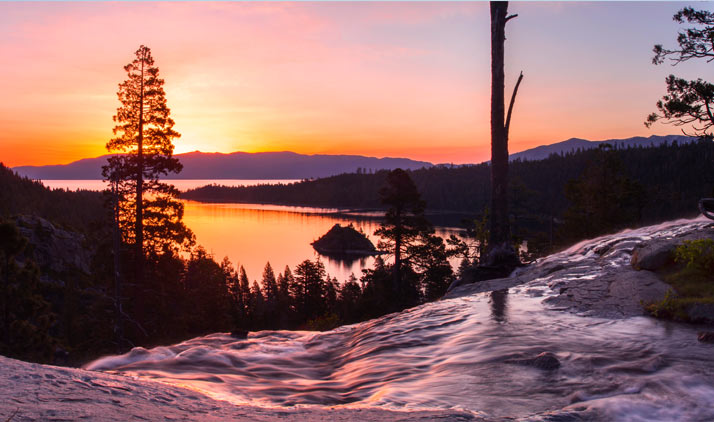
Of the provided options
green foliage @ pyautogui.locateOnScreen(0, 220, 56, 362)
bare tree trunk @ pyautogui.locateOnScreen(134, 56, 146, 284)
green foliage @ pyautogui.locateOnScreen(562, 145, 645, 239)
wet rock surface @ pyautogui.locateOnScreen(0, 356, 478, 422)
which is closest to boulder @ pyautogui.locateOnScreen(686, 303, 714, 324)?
wet rock surface @ pyautogui.locateOnScreen(0, 356, 478, 422)

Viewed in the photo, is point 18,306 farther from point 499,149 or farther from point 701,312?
point 701,312

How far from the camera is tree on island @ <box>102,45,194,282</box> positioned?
79.6ft

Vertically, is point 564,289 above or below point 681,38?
below

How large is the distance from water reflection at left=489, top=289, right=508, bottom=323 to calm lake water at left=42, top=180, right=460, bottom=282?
64522mm

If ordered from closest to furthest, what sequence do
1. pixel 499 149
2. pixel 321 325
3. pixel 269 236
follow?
pixel 499 149 → pixel 321 325 → pixel 269 236

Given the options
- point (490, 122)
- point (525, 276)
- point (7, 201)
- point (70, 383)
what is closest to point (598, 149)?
point (490, 122)

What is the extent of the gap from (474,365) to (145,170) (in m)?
24.1

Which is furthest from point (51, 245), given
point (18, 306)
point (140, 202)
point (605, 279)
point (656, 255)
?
point (656, 255)

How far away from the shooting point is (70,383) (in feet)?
11.7

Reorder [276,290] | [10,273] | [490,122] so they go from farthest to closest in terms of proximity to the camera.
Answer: [276,290] < [10,273] < [490,122]

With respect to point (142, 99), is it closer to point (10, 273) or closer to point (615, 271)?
point (10, 273)

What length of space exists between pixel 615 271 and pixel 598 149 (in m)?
35.2

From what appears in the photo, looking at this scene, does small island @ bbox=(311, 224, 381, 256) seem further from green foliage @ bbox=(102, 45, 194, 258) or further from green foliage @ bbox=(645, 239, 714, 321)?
green foliage @ bbox=(645, 239, 714, 321)

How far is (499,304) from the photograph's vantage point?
743cm
